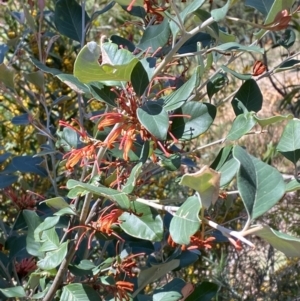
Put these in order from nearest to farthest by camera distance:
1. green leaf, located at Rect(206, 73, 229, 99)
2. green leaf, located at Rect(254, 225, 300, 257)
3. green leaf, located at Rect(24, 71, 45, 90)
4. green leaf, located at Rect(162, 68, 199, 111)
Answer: green leaf, located at Rect(254, 225, 300, 257), green leaf, located at Rect(162, 68, 199, 111), green leaf, located at Rect(206, 73, 229, 99), green leaf, located at Rect(24, 71, 45, 90)

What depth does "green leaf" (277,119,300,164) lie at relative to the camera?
3.37ft

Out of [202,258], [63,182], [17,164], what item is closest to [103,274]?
[17,164]

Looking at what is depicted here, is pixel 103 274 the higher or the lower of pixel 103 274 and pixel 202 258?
the higher

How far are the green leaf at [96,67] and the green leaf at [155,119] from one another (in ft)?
0.19

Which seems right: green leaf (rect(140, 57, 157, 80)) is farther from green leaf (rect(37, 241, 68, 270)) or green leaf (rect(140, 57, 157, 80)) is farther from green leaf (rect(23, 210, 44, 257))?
green leaf (rect(23, 210, 44, 257))

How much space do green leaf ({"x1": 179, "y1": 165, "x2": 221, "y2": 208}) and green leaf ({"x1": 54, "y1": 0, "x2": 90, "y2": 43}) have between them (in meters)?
0.64

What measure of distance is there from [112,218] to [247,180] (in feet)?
0.89

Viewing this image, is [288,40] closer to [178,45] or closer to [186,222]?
[178,45]

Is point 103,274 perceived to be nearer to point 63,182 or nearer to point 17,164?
point 17,164

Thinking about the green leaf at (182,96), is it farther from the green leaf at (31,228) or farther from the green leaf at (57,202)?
the green leaf at (31,228)

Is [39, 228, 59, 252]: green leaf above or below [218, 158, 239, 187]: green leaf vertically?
below

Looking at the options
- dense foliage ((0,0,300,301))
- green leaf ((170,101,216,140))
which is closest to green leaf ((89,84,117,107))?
dense foliage ((0,0,300,301))

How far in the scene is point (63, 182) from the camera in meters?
2.40

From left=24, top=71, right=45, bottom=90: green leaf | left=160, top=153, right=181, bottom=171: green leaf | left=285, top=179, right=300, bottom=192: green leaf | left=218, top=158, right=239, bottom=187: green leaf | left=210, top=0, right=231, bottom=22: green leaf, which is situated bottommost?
left=285, top=179, right=300, bottom=192: green leaf
